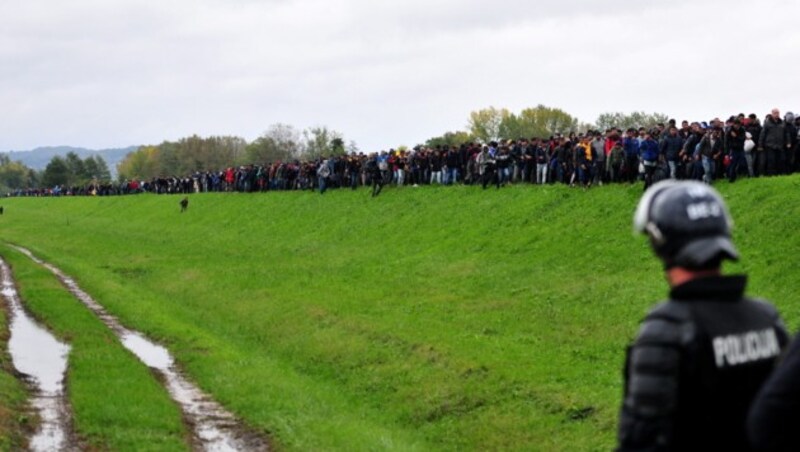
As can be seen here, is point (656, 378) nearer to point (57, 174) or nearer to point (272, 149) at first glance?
point (272, 149)

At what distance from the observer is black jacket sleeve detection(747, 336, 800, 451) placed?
3.79m

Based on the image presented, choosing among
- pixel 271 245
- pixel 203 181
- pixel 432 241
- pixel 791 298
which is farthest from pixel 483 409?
pixel 203 181

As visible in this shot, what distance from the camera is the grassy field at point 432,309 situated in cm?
1677

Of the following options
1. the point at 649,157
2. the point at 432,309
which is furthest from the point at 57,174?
the point at 432,309

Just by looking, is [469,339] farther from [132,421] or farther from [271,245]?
[271,245]

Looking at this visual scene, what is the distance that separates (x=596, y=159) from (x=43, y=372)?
2137 centimetres

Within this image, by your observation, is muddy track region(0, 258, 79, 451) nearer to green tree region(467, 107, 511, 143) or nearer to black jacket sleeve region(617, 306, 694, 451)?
black jacket sleeve region(617, 306, 694, 451)

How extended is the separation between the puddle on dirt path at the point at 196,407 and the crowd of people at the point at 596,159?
1600cm

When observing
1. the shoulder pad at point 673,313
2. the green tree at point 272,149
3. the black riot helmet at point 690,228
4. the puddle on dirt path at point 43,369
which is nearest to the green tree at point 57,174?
the green tree at point 272,149

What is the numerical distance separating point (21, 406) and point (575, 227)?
61.7 feet

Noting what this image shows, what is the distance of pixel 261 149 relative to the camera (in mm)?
150875

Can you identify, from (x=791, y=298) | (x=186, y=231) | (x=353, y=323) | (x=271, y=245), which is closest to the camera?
(x=791, y=298)

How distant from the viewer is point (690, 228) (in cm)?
422

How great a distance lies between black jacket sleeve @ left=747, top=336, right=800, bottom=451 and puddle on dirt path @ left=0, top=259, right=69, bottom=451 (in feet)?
40.2
